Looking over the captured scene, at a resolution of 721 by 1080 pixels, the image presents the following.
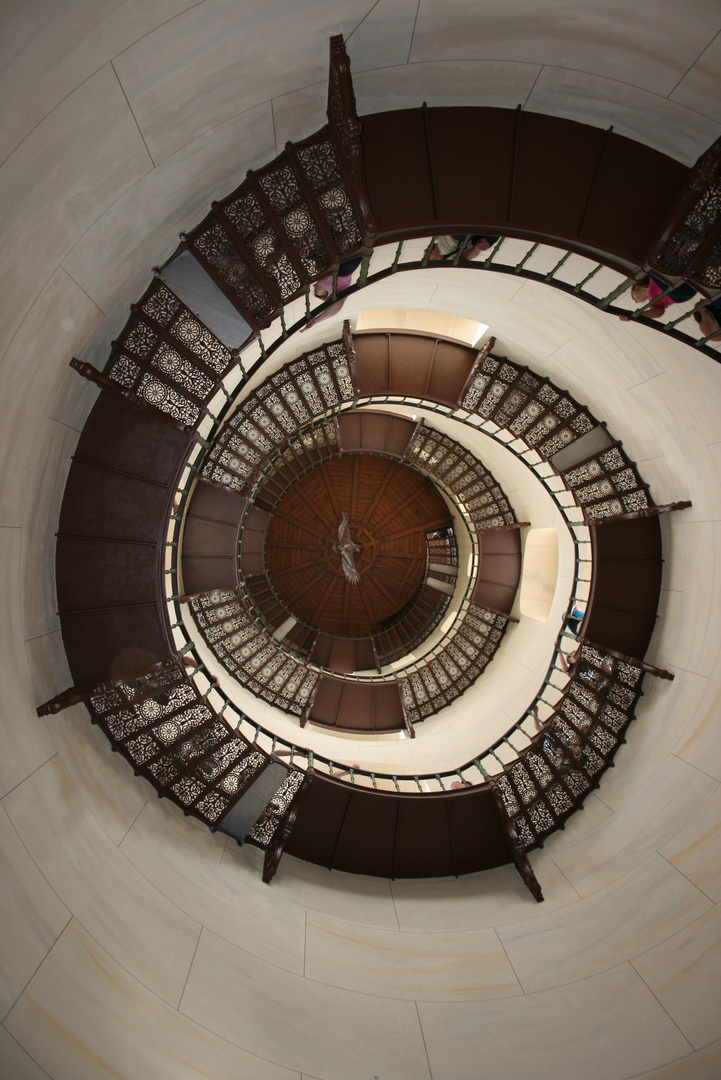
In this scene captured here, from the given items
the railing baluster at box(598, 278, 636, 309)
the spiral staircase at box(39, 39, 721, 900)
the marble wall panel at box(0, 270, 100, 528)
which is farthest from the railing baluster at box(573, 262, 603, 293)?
the marble wall panel at box(0, 270, 100, 528)

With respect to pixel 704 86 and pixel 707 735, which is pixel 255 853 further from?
pixel 704 86

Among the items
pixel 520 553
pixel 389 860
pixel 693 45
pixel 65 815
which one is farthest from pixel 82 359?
pixel 520 553

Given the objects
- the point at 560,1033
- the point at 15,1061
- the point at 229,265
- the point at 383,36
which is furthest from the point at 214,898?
the point at 383,36

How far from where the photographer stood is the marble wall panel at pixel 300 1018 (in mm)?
6586

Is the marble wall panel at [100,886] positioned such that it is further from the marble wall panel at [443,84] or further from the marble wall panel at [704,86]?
the marble wall panel at [704,86]

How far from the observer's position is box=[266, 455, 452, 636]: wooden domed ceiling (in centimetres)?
1641

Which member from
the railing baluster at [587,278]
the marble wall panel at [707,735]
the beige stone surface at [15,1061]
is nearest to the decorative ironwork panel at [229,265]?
the railing baluster at [587,278]

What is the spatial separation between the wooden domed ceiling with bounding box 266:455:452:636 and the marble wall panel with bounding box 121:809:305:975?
9.49 m

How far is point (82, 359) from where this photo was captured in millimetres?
5727

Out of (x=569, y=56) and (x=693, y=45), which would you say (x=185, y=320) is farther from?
(x=693, y=45)

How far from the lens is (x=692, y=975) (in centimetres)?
720

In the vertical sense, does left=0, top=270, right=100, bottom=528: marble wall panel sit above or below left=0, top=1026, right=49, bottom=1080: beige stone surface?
above

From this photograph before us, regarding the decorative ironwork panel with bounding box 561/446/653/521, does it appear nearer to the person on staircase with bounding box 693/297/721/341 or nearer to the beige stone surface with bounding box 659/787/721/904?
the person on staircase with bounding box 693/297/721/341

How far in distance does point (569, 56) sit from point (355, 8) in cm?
209
